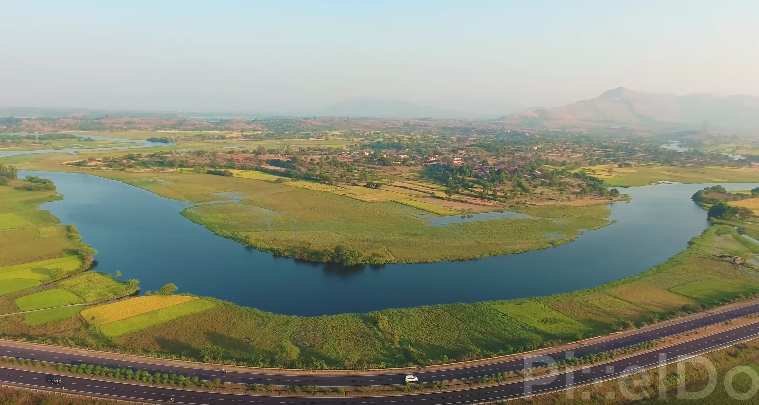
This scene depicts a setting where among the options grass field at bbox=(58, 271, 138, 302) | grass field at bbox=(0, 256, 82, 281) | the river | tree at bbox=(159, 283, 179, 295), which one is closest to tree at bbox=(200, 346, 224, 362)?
the river

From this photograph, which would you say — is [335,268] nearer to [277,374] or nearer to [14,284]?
[277,374]

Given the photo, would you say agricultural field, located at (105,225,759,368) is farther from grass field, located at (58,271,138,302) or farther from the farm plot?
grass field, located at (58,271,138,302)

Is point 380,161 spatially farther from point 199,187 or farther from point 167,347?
point 167,347

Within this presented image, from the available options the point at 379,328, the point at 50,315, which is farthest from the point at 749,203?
the point at 50,315

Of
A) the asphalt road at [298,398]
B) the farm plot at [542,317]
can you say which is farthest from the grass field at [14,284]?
the farm plot at [542,317]

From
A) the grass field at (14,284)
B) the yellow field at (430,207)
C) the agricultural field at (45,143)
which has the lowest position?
the grass field at (14,284)

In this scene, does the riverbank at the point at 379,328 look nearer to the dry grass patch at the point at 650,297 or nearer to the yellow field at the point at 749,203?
the dry grass patch at the point at 650,297

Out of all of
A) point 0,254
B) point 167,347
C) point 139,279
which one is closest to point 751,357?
point 167,347
